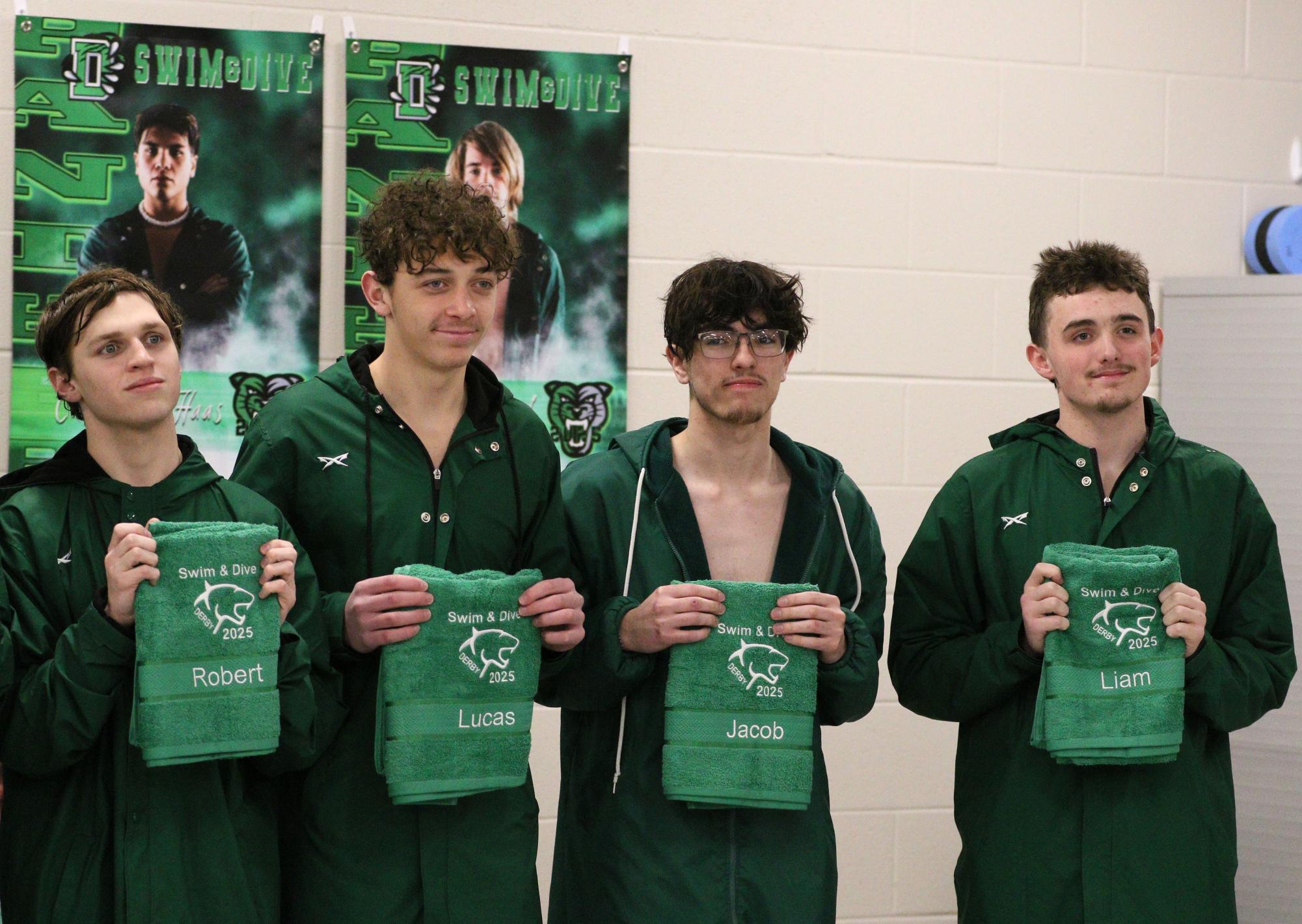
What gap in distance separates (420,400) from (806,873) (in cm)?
92

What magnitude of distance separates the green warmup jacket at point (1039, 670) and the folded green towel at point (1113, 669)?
0.24 feet

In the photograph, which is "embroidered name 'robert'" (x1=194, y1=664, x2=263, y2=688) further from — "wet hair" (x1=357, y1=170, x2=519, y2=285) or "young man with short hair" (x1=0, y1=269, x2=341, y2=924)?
"wet hair" (x1=357, y1=170, x2=519, y2=285)

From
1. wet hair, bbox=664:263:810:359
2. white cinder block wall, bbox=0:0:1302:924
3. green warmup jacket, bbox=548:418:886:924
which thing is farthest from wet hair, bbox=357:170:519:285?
white cinder block wall, bbox=0:0:1302:924

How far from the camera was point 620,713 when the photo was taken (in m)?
2.15

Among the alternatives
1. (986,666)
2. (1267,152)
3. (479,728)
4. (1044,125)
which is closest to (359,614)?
(479,728)

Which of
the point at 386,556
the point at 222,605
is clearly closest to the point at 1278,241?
the point at 386,556

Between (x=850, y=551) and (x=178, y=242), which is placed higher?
(x=178, y=242)

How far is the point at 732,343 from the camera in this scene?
7.08 feet

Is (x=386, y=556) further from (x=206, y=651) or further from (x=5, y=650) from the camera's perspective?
(x=5, y=650)

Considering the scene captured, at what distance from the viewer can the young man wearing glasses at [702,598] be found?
81.0 inches

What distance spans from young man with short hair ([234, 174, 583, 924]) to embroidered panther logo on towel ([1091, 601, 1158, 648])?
787mm

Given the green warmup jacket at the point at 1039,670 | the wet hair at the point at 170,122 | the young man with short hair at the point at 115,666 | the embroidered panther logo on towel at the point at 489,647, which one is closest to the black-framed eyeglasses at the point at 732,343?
the green warmup jacket at the point at 1039,670

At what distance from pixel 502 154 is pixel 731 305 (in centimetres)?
111

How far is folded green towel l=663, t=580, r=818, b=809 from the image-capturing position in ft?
6.61
